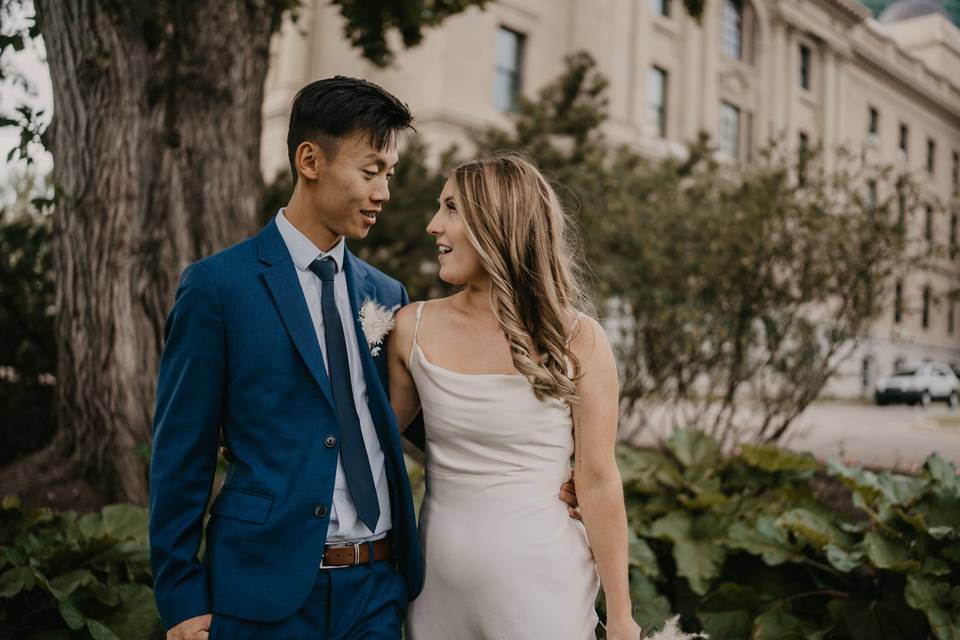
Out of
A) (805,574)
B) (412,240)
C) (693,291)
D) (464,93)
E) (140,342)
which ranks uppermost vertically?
(464,93)

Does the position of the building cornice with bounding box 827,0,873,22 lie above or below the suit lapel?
above

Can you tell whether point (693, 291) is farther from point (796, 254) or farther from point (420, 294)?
point (420, 294)

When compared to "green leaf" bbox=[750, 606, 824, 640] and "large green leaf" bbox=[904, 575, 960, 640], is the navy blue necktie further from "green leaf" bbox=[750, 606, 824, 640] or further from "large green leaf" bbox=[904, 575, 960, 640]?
"large green leaf" bbox=[904, 575, 960, 640]

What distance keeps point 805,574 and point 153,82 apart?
4482 millimetres

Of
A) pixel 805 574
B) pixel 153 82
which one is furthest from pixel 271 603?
pixel 153 82

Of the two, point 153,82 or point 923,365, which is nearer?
point 153,82

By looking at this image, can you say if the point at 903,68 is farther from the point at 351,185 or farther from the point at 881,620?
the point at 351,185

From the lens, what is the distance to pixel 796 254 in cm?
802

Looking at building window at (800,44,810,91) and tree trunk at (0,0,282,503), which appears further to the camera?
building window at (800,44,810,91)

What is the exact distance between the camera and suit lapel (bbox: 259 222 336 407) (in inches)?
81.6

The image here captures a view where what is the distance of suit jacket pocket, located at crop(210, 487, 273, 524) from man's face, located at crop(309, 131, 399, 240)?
2.32 feet

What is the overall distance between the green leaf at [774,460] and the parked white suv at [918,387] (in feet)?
81.3

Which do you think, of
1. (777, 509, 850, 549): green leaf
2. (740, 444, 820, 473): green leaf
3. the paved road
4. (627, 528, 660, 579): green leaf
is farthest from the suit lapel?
the paved road

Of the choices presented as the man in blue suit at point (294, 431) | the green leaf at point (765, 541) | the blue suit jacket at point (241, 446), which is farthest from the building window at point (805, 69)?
the blue suit jacket at point (241, 446)
